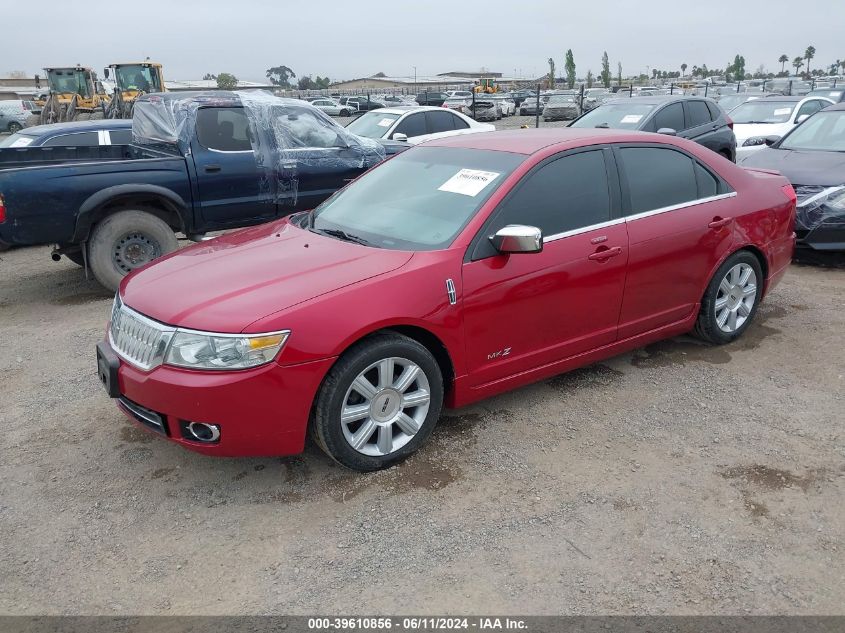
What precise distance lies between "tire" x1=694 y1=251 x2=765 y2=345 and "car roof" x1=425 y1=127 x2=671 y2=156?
1.03m

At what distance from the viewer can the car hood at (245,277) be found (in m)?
3.19

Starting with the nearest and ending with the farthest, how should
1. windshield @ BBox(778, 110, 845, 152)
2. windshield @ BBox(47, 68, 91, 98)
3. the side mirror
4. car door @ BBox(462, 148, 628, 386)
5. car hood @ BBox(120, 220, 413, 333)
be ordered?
car hood @ BBox(120, 220, 413, 333) < the side mirror < car door @ BBox(462, 148, 628, 386) < windshield @ BBox(778, 110, 845, 152) < windshield @ BBox(47, 68, 91, 98)

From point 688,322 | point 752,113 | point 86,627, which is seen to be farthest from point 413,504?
point 752,113

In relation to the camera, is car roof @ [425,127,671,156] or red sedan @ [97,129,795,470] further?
car roof @ [425,127,671,156]

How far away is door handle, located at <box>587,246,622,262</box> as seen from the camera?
160 inches

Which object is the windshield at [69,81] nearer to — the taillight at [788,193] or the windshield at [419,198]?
the windshield at [419,198]

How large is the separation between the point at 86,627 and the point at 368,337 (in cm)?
165

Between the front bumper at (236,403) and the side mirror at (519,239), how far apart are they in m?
1.10

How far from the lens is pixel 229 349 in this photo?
308cm

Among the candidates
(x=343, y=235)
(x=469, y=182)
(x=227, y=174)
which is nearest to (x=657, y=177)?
(x=469, y=182)

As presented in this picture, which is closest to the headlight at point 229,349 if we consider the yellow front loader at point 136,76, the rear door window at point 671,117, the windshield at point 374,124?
the windshield at point 374,124

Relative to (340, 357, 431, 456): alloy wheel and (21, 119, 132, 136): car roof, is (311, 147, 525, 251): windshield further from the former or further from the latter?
(21, 119, 132, 136): car roof

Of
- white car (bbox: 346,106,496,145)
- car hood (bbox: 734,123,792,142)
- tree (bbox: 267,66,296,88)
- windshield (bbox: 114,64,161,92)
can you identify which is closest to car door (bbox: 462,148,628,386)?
white car (bbox: 346,106,496,145)

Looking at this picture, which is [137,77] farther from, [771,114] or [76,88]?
[771,114]
